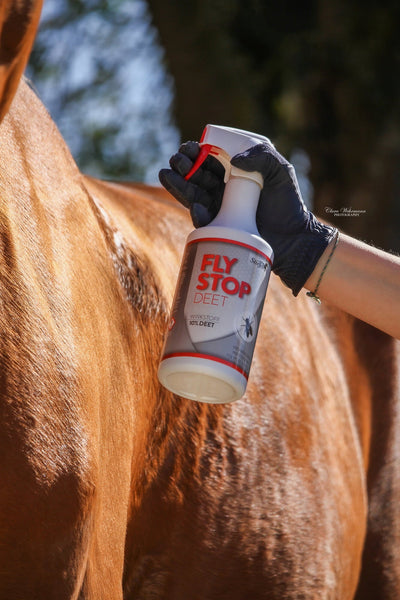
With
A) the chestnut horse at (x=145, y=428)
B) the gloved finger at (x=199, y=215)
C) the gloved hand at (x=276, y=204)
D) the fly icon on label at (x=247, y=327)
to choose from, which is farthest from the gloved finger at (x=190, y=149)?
the fly icon on label at (x=247, y=327)

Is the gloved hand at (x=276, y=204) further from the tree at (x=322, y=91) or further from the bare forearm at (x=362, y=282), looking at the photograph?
the tree at (x=322, y=91)

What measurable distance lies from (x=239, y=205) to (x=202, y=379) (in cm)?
33

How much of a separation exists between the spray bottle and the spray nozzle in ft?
0.31

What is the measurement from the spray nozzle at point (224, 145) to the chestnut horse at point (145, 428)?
0.28 m

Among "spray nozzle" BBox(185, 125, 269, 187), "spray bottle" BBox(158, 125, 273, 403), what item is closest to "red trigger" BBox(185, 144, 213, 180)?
"spray nozzle" BBox(185, 125, 269, 187)

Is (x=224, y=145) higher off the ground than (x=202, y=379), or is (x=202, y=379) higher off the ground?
(x=224, y=145)

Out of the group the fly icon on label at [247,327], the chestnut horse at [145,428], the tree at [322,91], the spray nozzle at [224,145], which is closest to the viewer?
the chestnut horse at [145,428]

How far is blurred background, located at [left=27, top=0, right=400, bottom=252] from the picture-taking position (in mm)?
6008

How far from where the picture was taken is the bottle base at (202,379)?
128 centimetres

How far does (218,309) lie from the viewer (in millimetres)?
1307

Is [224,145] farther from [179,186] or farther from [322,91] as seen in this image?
[322,91]

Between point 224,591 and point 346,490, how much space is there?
669mm

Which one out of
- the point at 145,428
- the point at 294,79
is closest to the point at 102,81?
the point at 294,79

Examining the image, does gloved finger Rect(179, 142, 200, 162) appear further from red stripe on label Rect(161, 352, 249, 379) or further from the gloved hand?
red stripe on label Rect(161, 352, 249, 379)
